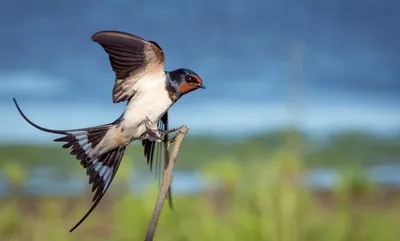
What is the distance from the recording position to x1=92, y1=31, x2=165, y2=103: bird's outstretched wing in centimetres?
116

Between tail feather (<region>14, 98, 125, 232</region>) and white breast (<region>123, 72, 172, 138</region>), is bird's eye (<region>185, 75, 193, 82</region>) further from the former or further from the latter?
tail feather (<region>14, 98, 125, 232</region>)

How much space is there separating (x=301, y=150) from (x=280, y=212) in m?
0.49

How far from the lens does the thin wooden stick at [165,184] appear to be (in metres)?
1.05

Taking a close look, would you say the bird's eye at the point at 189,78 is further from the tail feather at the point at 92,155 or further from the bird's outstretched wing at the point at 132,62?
the tail feather at the point at 92,155

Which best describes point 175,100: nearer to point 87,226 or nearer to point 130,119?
point 130,119

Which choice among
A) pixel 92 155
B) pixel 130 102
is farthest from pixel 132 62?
pixel 92 155

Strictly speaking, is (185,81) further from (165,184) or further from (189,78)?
(165,184)

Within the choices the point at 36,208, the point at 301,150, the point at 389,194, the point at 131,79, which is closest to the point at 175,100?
the point at 131,79

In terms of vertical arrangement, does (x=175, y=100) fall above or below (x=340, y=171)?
above

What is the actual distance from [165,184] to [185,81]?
222 mm

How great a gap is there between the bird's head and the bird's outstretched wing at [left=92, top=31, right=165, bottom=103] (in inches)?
1.2

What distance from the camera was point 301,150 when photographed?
2.25 metres

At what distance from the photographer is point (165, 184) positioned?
108 centimetres

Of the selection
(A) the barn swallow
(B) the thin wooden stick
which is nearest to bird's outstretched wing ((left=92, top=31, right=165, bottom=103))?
(A) the barn swallow
